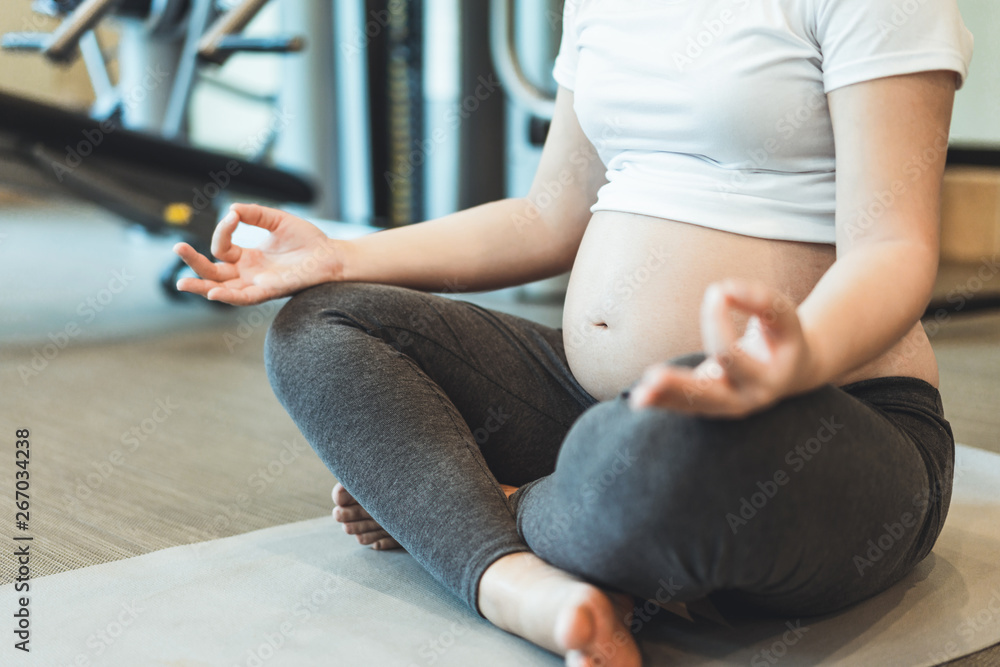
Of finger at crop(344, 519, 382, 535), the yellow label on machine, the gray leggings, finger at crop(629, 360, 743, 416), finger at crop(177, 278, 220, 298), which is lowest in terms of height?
the yellow label on machine

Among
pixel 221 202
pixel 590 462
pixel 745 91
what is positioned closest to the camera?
pixel 590 462

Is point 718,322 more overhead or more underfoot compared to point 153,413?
more overhead

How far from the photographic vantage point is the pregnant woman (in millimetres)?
553

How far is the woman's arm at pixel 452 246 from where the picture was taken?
33.4 inches

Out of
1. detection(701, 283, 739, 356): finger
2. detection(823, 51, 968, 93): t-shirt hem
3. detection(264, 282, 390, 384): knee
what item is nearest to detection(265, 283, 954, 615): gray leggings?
detection(264, 282, 390, 384): knee

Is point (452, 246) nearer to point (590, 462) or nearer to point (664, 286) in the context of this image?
point (664, 286)

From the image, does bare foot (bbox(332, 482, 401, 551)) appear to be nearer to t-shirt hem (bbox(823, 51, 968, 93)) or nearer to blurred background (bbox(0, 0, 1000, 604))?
blurred background (bbox(0, 0, 1000, 604))

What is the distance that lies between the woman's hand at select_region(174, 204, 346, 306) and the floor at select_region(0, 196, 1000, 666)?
299mm

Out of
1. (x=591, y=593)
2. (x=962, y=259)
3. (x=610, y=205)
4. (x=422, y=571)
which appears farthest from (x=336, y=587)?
(x=962, y=259)

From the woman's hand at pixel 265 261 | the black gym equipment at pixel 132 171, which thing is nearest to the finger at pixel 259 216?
the woman's hand at pixel 265 261

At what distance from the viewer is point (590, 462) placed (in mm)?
578

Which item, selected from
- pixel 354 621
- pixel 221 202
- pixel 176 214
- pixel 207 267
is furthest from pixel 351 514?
pixel 221 202

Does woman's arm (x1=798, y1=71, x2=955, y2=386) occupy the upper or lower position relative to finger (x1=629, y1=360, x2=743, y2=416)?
upper

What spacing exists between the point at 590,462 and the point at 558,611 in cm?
11
